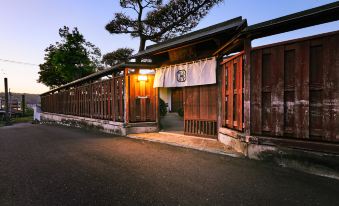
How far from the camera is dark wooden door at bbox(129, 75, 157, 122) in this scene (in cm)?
989

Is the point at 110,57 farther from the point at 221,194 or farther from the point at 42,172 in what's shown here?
the point at 221,194

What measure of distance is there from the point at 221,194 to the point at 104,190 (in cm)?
215

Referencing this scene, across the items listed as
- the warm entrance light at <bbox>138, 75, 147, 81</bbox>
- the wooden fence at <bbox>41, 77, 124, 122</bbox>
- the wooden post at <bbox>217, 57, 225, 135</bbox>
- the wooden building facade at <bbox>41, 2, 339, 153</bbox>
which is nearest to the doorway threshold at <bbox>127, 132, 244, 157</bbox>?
the wooden building facade at <bbox>41, 2, 339, 153</bbox>

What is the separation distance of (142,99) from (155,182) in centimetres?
654

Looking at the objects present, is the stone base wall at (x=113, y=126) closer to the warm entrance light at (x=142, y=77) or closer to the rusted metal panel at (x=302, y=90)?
the warm entrance light at (x=142, y=77)

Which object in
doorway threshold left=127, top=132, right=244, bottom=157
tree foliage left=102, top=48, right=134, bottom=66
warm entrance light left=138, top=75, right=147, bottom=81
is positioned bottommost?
doorway threshold left=127, top=132, right=244, bottom=157

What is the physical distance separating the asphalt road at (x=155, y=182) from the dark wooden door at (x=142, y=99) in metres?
4.16

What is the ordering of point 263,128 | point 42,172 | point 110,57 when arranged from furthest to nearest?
point 110,57 < point 263,128 < point 42,172

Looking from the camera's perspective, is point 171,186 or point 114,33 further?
point 114,33

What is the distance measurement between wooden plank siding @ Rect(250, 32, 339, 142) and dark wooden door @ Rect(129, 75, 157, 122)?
5956 millimetres

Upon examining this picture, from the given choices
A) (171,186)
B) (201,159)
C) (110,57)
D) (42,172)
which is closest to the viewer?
(171,186)

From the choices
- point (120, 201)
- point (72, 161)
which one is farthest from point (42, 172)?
point (120, 201)

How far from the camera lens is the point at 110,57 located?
1667 centimetres

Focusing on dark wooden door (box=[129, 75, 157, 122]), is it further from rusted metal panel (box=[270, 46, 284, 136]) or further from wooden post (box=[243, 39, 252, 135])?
rusted metal panel (box=[270, 46, 284, 136])
